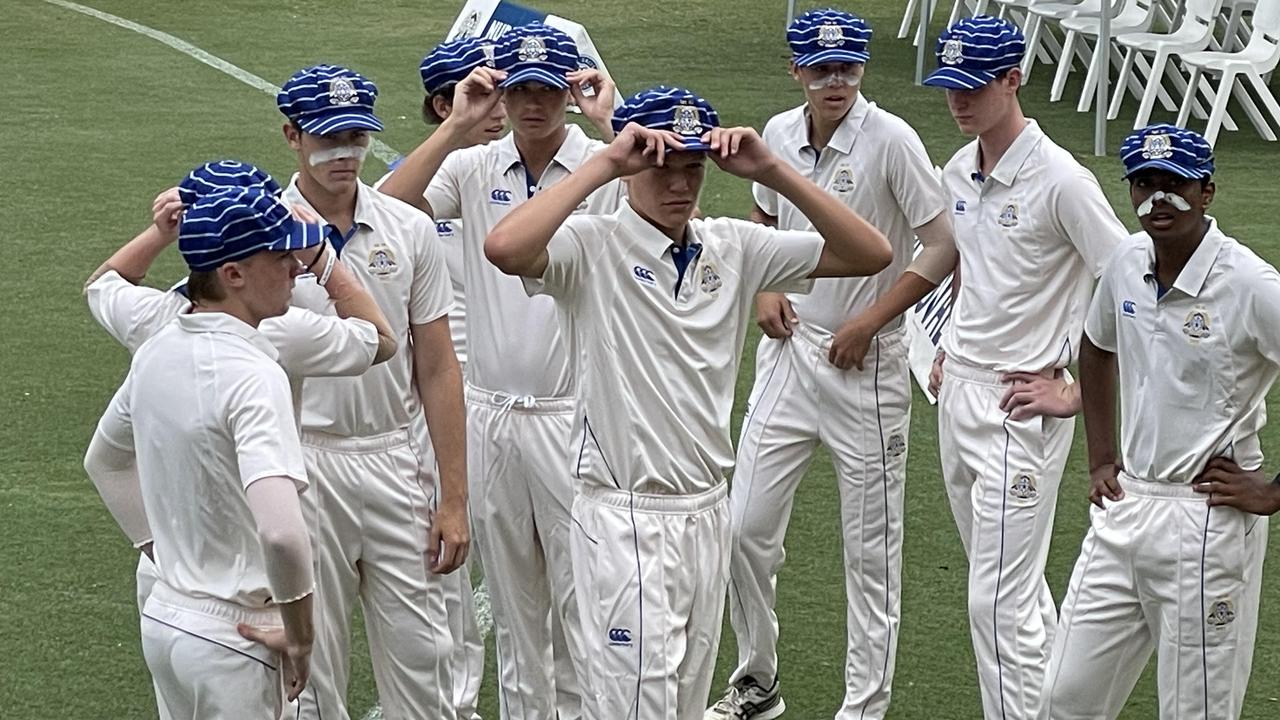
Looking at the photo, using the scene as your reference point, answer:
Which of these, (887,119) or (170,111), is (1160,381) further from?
(170,111)

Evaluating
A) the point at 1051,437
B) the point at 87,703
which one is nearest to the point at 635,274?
the point at 1051,437

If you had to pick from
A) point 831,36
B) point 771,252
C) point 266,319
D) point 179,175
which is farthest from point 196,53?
point 266,319

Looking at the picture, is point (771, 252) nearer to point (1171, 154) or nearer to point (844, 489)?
point (1171, 154)

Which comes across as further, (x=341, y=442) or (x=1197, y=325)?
(x=341, y=442)

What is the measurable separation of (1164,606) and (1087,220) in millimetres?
1249

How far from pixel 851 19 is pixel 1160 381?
1897mm

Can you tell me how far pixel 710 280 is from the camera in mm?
4848

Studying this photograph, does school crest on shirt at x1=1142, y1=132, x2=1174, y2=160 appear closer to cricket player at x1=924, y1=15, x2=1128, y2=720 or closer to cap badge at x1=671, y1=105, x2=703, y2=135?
cricket player at x1=924, y1=15, x2=1128, y2=720

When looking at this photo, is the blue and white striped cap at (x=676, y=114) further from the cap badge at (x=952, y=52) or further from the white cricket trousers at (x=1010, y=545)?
the white cricket trousers at (x=1010, y=545)

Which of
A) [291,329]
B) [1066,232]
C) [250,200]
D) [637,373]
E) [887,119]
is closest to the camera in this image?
[250,200]

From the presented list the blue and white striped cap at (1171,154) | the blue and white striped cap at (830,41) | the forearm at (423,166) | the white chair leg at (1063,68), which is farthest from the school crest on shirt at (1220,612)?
the white chair leg at (1063,68)

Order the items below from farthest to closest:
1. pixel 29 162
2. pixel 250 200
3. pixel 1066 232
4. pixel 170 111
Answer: pixel 170 111 < pixel 29 162 < pixel 1066 232 < pixel 250 200

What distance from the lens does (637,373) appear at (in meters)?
4.76

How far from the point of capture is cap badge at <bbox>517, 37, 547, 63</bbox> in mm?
5457
